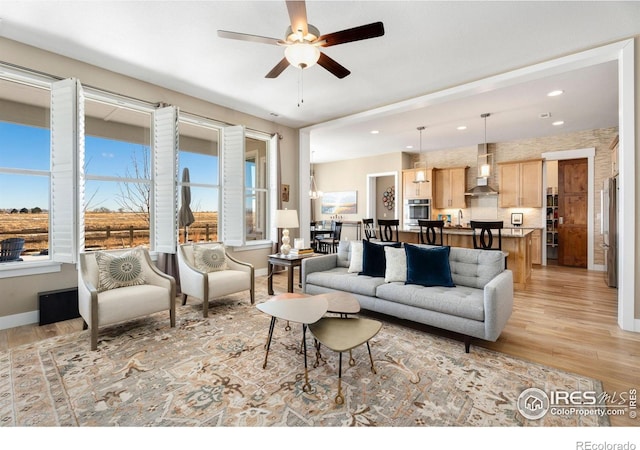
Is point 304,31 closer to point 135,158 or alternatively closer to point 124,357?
point 124,357

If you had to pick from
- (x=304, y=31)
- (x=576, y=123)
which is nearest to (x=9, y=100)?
(x=304, y=31)

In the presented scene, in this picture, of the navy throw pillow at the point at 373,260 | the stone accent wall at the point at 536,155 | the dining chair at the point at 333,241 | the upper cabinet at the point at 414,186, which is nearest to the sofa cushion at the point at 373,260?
the navy throw pillow at the point at 373,260

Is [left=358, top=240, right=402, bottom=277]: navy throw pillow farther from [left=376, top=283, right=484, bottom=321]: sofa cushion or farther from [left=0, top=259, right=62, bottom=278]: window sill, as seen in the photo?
[left=0, top=259, right=62, bottom=278]: window sill

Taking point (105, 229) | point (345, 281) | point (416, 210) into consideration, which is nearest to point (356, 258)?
point (345, 281)

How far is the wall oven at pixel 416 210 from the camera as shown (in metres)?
8.17

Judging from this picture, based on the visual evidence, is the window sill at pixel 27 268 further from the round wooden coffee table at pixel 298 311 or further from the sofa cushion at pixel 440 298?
the sofa cushion at pixel 440 298

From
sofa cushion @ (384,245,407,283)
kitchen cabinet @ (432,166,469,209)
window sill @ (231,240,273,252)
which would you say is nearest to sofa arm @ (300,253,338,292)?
sofa cushion @ (384,245,407,283)

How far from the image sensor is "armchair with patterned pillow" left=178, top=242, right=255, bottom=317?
142 inches

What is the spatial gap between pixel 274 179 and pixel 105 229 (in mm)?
2890

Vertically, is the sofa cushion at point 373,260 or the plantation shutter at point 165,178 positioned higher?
the plantation shutter at point 165,178

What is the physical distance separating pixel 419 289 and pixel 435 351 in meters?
0.59

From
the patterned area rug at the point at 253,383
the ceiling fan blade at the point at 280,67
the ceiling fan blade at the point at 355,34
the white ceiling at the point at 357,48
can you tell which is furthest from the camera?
the ceiling fan blade at the point at 280,67

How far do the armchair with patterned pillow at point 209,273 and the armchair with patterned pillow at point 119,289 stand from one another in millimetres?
391

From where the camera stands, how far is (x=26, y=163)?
3449mm
